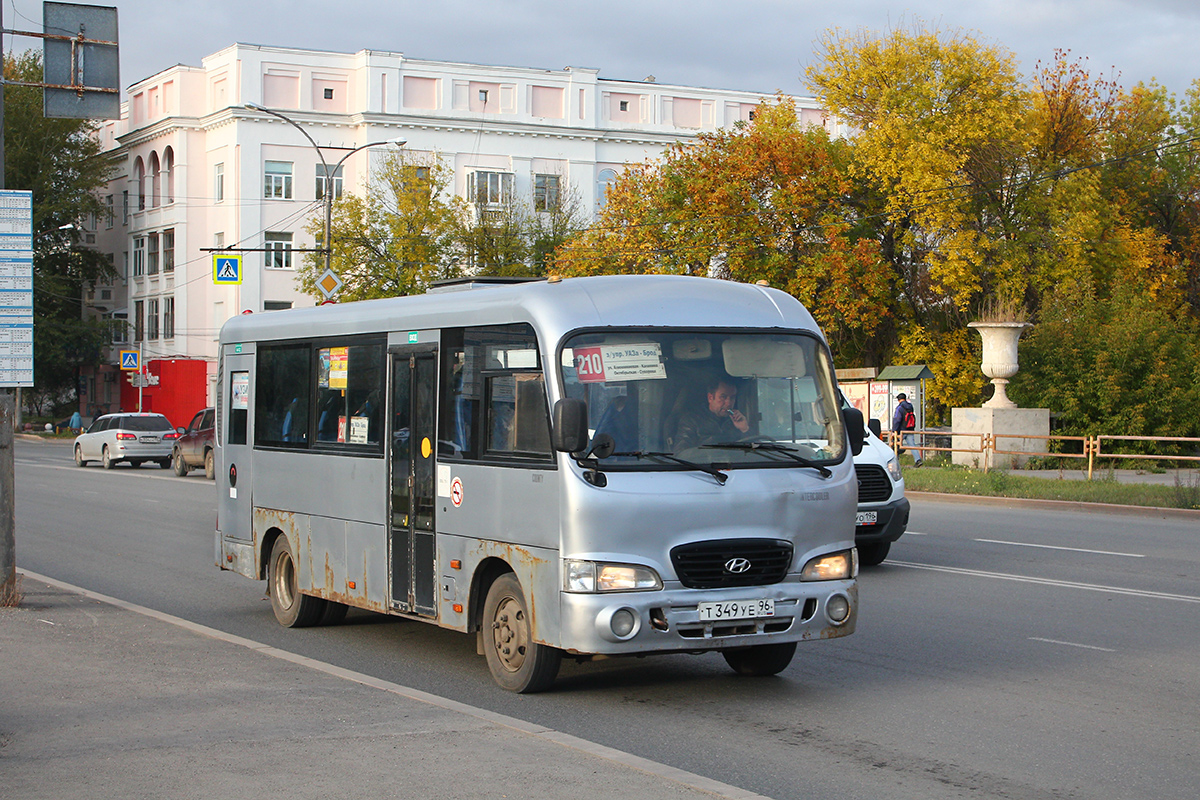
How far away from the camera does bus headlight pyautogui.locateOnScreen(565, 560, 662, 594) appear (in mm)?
7570

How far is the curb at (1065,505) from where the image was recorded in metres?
21.8

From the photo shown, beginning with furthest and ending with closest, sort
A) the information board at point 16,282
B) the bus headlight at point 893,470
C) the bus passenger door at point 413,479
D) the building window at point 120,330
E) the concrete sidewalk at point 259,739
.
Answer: the building window at point 120,330, the bus headlight at point 893,470, the information board at point 16,282, the bus passenger door at point 413,479, the concrete sidewalk at point 259,739

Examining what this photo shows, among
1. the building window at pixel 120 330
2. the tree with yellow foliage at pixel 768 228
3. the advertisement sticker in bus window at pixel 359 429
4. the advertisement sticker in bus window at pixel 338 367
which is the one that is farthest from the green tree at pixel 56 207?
the advertisement sticker in bus window at pixel 359 429

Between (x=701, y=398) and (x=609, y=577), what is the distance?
124cm

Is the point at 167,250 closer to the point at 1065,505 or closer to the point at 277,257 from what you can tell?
the point at 277,257

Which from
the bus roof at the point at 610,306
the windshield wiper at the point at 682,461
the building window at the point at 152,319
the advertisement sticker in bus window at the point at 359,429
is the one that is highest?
the building window at the point at 152,319

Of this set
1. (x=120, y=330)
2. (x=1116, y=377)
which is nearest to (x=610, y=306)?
(x=1116, y=377)

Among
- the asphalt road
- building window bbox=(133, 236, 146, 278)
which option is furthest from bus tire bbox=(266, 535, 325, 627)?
building window bbox=(133, 236, 146, 278)

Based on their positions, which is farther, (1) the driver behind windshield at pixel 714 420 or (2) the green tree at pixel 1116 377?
(2) the green tree at pixel 1116 377

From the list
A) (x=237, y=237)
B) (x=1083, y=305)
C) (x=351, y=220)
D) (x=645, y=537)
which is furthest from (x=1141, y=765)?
(x=237, y=237)

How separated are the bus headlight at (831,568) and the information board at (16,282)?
6.62 m

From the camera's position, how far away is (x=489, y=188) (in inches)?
2741

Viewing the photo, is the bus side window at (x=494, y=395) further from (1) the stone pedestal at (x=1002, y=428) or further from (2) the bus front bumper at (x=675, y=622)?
(1) the stone pedestal at (x=1002, y=428)

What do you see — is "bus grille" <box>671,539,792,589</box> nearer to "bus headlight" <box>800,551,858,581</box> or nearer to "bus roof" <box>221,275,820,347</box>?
"bus headlight" <box>800,551,858,581</box>
